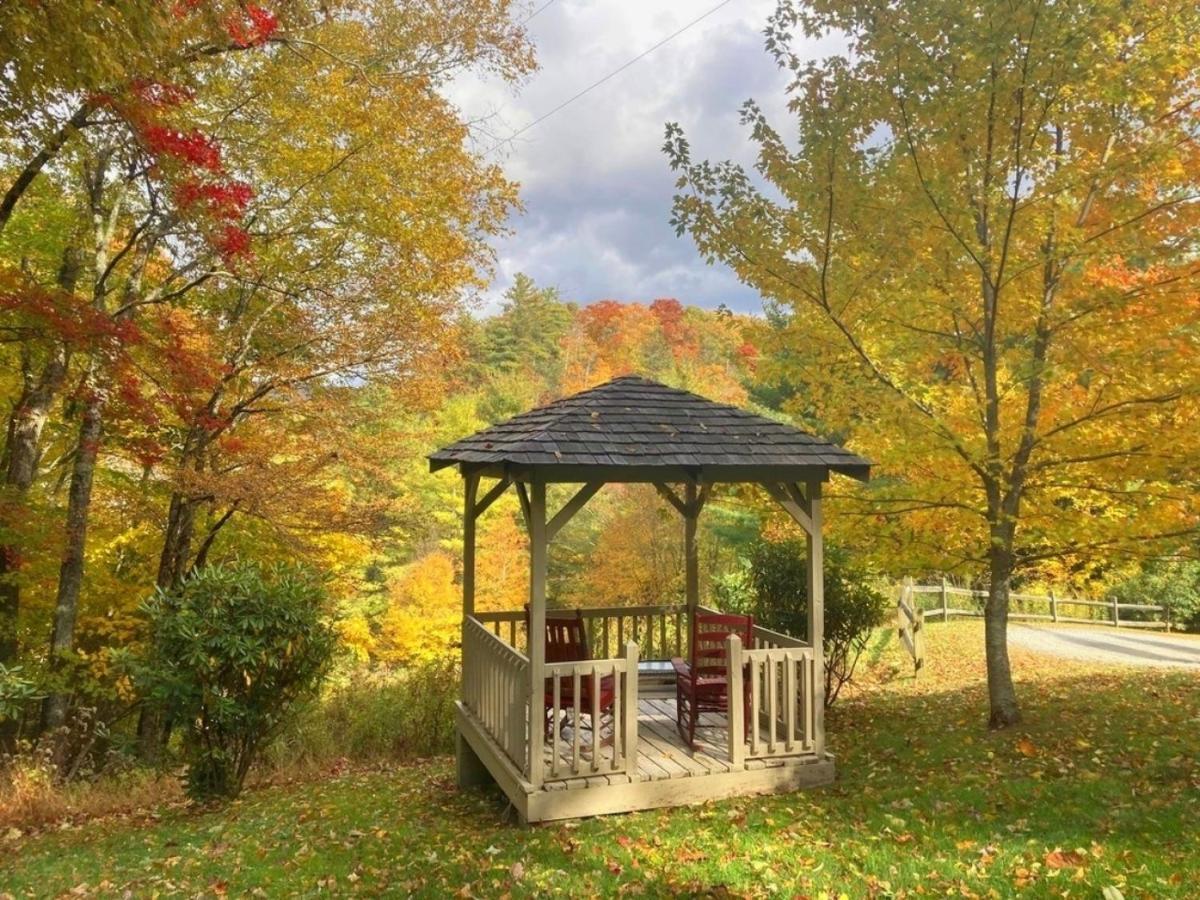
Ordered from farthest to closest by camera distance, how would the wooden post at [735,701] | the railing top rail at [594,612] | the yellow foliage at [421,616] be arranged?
1. the yellow foliage at [421,616]
2. the railing top rail at [594,612]
3. the wooden post at [735,701]

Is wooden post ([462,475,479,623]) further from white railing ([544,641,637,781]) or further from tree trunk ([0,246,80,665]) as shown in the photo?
tree trunk ([0,246,80,665])

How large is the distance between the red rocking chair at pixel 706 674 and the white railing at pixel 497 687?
4.82 feet

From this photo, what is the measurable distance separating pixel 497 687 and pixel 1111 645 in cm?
1340

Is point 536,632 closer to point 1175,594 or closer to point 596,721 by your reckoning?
point 596,721

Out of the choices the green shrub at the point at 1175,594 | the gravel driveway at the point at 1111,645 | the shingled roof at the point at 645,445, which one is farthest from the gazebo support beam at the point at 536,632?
the green shrub at the point at 1175,594

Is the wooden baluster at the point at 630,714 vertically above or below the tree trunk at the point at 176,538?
below

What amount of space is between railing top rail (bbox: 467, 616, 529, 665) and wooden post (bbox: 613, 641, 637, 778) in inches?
29.4

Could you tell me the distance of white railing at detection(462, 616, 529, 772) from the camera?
5.35 meters

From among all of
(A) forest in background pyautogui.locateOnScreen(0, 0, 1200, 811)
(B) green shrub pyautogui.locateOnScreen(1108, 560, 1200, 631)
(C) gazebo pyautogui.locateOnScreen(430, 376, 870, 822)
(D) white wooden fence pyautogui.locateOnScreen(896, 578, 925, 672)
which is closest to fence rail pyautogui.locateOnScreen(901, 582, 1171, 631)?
(B) green shrub pyautogui.locateOnScreen(1108, 560, 1200, 631)

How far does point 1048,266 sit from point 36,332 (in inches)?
352

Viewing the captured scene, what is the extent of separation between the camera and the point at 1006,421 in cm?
693

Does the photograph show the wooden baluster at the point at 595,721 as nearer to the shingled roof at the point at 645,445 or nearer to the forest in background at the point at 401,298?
the shingled roof at the point at 645,445

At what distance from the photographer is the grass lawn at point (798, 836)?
12.9 feet

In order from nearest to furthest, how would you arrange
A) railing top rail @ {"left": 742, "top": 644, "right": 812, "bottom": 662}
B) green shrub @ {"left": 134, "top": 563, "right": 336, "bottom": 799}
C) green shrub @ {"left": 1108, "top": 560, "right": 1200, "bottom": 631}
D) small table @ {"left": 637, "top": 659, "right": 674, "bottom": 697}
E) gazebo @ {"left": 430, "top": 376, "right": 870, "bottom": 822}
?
gazebo @ {"left": 430, "top": 376, "right": 870, "bottom": 822} < railing top rail @ {"left": 742, "top": 644, "right": 812, "bottom": 662} < green shrub @ {"left": 134, "top": 563, "right": 336, "bottom": 799} < small table @ {"left": 637, "top": 659, "right": 674, "bottom": 697} < green shrub @ {"left": 1108, "top": 560, "right": 1200, "bottom": 631}
